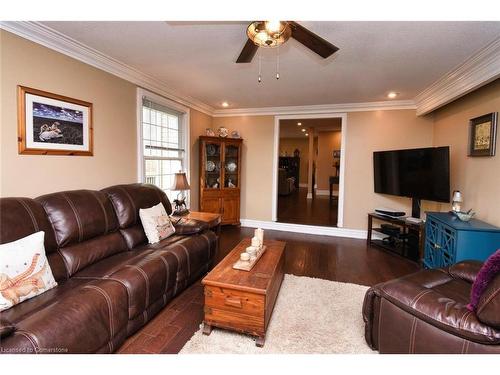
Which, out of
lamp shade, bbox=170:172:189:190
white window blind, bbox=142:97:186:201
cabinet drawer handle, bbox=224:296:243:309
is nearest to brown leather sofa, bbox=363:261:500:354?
cabinet drawer handle, bbox=224:296:243:309

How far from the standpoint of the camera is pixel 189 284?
2611mm

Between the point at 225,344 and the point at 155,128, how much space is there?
3.14 meters

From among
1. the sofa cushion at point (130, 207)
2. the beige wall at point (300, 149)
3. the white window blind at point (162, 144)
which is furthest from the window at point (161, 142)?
the beige wall at point (300, 149)

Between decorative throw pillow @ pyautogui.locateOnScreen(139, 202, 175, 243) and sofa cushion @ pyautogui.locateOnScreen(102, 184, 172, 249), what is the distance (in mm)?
71

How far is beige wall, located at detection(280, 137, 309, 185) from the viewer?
39.2 ft

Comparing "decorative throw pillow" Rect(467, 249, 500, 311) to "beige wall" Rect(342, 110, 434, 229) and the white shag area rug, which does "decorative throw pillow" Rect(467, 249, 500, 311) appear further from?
"beige wall" Rect(342, 110, 434, 229)

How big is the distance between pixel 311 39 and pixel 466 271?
2049 mm

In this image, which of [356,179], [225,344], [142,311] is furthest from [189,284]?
[356,179]

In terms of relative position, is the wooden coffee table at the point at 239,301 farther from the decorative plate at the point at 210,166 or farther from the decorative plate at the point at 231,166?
the decorative plate at the point at 231,166

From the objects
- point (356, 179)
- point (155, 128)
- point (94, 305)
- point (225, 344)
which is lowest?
point (225, 344)

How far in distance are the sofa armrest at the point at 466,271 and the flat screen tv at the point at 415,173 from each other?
1.53 metres

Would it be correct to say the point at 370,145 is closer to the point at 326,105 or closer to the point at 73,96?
the point at 326,105
